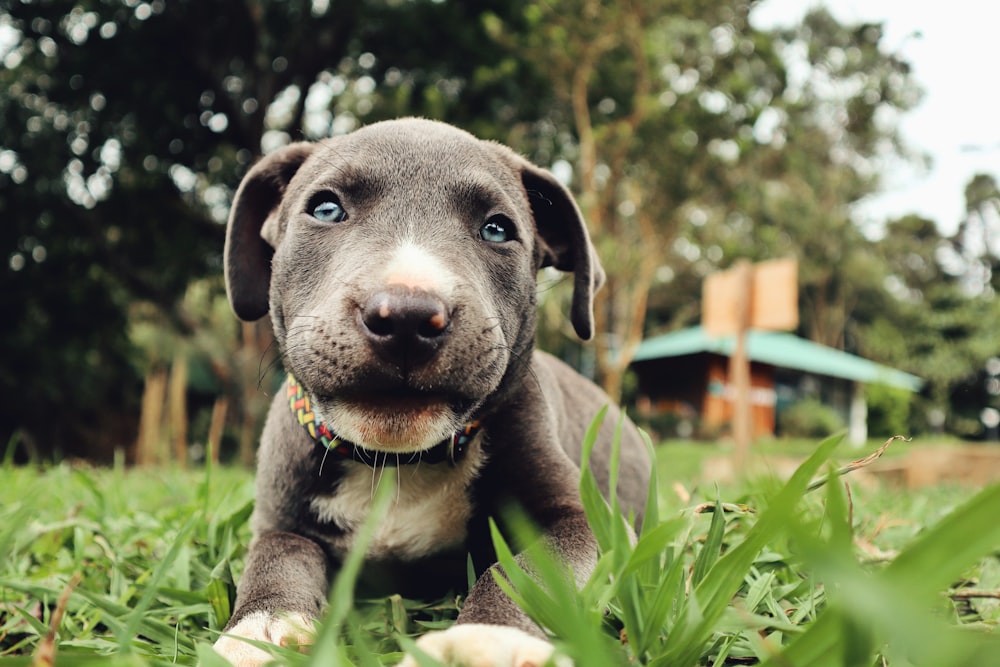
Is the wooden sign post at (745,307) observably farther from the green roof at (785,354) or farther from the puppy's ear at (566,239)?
the green roof at (785,354)

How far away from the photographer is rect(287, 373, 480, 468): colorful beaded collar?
7.44 feet

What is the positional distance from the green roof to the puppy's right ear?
28.3m

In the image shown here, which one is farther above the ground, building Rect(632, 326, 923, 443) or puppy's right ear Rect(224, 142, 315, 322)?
puppy's right ear Rect(224, 142, 315, 322)

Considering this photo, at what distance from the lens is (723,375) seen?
3347cm

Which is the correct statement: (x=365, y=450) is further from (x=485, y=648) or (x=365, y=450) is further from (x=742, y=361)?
(x=742, y=361)

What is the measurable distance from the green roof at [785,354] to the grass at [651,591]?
28535 mm

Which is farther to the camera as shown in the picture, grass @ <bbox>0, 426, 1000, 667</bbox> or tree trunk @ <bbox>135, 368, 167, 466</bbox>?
tree trunk @ <bbox>135, 368, 167, 466</bbox>

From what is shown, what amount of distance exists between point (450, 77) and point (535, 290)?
1551 cm

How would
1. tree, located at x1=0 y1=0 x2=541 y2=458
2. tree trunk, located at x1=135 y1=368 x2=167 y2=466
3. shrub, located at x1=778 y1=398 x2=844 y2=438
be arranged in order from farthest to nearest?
shrub, located at x1=778 y1=398 x2=844 y2=438
tree trunk, located at x1=135 y1=368 x2=167 y2=466
tree, located at x1=0 y1=0 x2=541 y2=458

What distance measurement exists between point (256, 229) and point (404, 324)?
4.50ft

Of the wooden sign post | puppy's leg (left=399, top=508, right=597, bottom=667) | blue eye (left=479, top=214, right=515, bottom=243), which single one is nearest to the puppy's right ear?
blue eye (left=479, top=214, right=515, bottom=243)

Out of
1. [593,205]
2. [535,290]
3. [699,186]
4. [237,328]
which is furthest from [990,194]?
[535,290]

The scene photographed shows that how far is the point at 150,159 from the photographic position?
643 inches

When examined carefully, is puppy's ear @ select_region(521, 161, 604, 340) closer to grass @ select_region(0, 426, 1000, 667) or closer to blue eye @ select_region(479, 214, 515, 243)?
blue eye @ select_region(479, 214, 515, 243)
